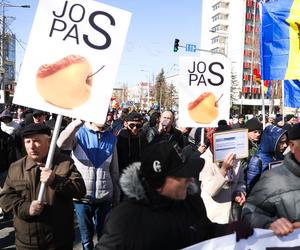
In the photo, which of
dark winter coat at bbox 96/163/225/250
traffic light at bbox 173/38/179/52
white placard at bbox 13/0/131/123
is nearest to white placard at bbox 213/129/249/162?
white placard at bbox 13/0/131/123

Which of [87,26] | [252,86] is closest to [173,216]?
[87,26]

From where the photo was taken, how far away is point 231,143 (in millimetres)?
4469

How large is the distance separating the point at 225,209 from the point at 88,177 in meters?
1.49

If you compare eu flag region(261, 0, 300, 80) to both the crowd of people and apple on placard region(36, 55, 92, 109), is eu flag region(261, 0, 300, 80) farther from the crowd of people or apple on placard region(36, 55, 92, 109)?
apple on placard region(36, 55, 92, 109)

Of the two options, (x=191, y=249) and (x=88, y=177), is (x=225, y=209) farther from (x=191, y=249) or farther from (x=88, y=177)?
(x=191, y=249)

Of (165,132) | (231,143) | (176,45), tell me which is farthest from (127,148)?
(176,45)

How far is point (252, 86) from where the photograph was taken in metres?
93.0

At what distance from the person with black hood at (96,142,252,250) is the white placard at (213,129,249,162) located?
217cm

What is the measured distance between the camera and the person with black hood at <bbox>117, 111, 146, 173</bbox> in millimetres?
5824

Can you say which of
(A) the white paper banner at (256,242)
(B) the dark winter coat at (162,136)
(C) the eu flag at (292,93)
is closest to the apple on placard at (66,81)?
(A) the white paper banner at (256,242)

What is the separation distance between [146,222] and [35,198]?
5.07 feet

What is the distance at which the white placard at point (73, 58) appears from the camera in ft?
10.6

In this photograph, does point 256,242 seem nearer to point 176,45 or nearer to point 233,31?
point 176,45

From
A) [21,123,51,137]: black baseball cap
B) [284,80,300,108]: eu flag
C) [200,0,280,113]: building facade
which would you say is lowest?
[21,123,51,137]: black baseball cap
